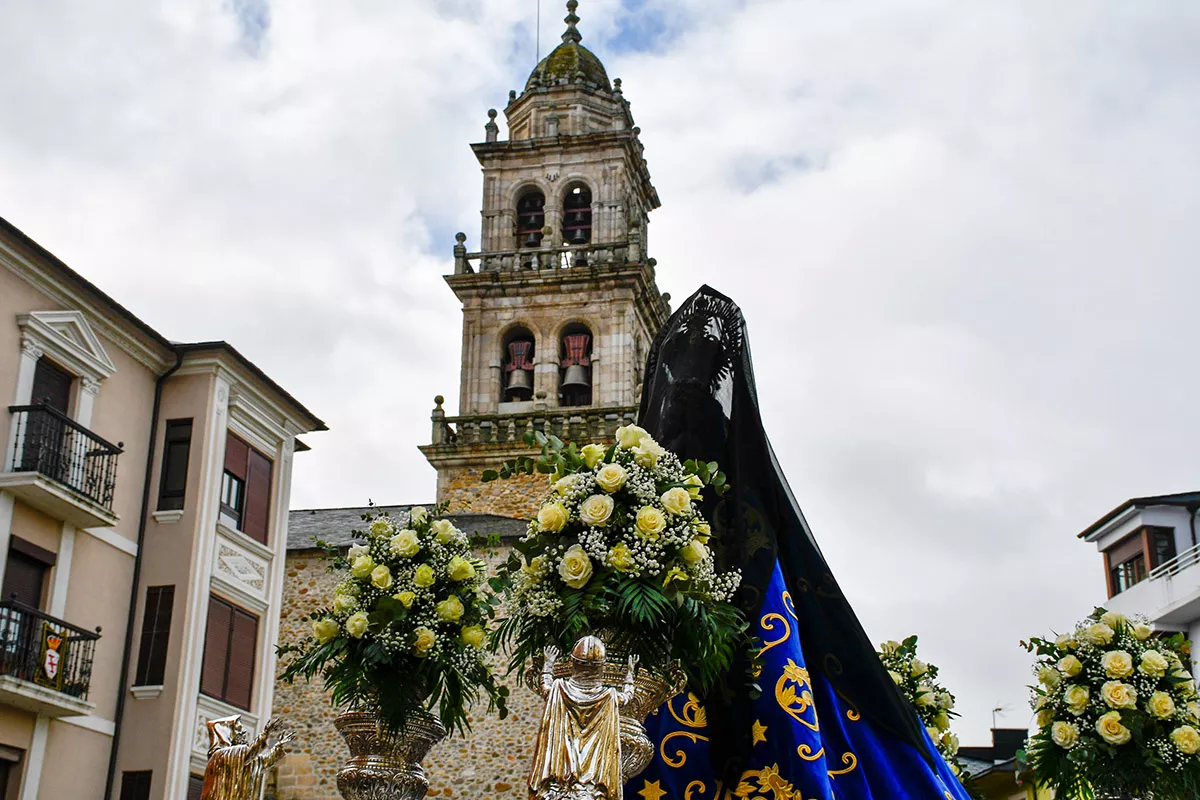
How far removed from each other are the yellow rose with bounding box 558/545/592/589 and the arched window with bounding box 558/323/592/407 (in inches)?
1334

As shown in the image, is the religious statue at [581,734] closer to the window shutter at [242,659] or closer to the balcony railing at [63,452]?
the balcony railing at [63,452]

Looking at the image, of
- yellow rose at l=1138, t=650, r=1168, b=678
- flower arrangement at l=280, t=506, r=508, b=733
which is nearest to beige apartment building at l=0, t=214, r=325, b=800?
flower arrangement at l=280, t=506, r=508, b=733

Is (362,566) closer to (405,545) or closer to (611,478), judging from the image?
(405,545)

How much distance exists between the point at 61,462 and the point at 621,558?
578 inches

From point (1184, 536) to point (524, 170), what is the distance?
2212cm

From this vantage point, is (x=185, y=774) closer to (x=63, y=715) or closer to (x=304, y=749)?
(x=63, y=715)

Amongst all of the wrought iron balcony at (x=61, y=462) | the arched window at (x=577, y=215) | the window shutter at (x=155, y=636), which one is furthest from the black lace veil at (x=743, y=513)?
the arched window at (x=577, y=215)

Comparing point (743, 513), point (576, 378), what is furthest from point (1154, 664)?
point (576, 378)

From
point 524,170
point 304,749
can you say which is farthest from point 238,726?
point 524,170

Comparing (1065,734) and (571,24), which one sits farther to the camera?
(571,24)

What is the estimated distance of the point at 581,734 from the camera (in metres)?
5.11

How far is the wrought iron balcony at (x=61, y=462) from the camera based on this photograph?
18156mm

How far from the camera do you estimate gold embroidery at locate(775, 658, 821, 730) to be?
6277mm

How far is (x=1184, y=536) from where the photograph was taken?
27.5 meters
